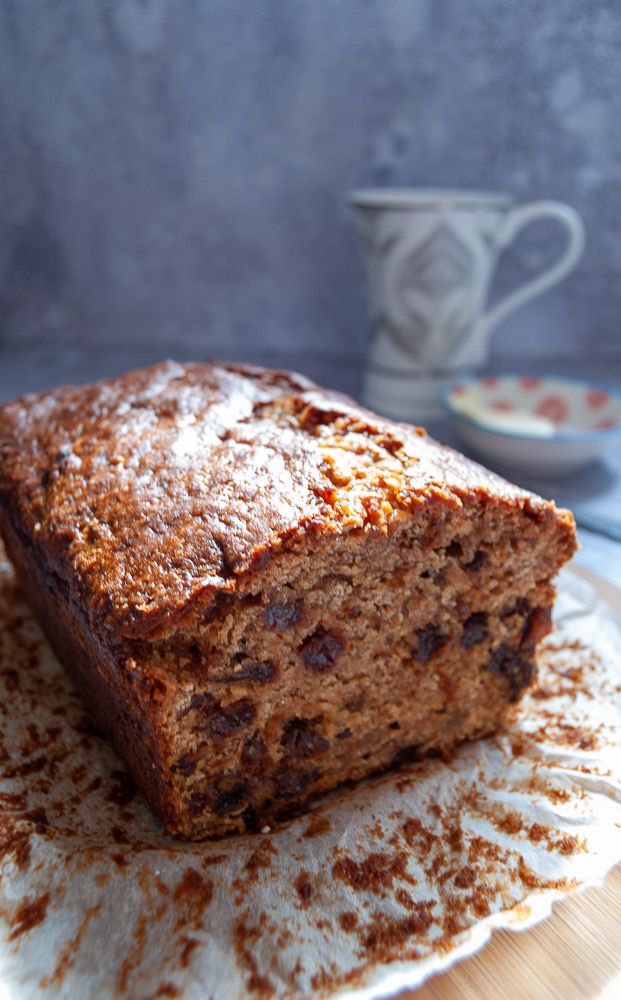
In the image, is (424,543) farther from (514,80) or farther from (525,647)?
(514,80)

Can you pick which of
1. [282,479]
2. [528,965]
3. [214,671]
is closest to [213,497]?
[282,479]

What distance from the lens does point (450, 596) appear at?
4.81ft

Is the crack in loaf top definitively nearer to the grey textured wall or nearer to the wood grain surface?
the wood grain surface

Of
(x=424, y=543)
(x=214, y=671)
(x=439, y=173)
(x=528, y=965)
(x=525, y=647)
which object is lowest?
(x=528, y=965)

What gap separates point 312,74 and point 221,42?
343 millimetres

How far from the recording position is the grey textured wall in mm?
2875

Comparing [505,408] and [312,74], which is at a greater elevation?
[312,74]

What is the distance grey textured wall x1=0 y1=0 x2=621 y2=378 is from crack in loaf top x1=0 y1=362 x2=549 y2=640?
5.15 feet

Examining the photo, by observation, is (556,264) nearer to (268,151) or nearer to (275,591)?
(268,151)

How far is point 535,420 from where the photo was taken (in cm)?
278

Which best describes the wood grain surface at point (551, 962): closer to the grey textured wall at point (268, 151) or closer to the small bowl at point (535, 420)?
the small bowl at point (535, 420)

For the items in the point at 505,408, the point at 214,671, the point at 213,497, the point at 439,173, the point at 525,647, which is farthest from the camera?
the point at 439,173

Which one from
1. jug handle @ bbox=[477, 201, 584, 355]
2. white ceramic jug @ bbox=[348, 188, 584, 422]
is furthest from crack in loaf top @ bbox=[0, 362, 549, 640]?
jug handle @ bbox=[477, 201, 584, 355]

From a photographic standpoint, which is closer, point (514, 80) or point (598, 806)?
point (598, 806)
